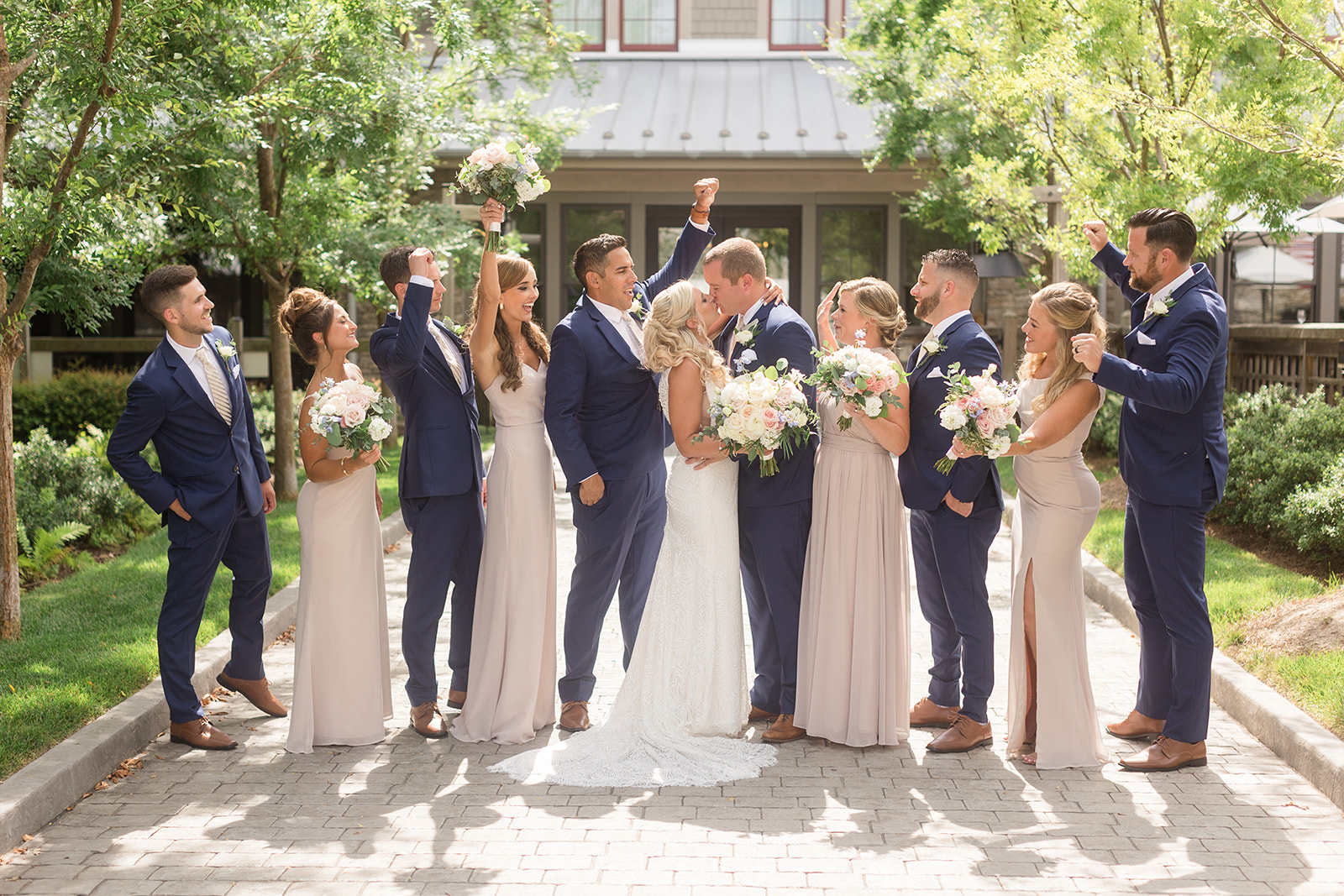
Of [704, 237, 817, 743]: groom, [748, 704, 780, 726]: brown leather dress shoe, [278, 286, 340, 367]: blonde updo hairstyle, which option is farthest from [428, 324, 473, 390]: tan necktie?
[748, 704, 780, 726]: brown leather dress shoe

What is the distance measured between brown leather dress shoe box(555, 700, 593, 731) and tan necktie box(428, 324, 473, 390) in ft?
5.40

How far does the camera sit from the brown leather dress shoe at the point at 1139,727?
5.64m

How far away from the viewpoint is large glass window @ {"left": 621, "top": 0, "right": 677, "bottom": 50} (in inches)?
891

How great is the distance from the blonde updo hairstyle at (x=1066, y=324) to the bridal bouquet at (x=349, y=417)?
2.98 meters

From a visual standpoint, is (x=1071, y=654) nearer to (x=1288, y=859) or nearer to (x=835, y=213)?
(x=1288, y=859)

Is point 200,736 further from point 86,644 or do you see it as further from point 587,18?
point 587,18

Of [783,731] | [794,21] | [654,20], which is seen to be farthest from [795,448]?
[654,20]

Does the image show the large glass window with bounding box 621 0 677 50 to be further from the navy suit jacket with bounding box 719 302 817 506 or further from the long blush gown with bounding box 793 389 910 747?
the long blush gown with bounding box 793 389 910 747

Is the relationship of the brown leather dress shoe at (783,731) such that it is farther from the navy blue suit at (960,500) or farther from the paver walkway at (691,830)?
the navy blue suit at (960,500)

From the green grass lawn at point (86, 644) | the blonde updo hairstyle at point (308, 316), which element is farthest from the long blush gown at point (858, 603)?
the green grass lawn at point (86, 644)

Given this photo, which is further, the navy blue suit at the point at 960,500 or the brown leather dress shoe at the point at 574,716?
the brown leather dress shoe at the point at 574,716

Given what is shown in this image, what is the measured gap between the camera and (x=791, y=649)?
5.70 meters

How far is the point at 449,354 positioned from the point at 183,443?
1.32 meters

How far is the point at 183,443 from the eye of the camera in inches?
223
